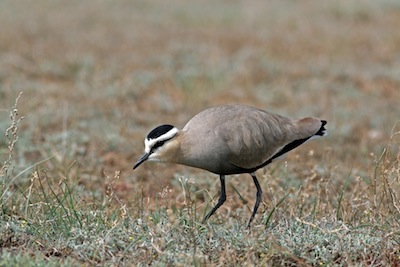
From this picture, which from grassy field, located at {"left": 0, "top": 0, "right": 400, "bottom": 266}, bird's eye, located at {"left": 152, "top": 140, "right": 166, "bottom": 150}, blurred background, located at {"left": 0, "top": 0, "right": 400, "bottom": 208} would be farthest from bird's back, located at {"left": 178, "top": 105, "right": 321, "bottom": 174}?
blurred background, located at {"left": 0, "top": 0, "right": 400, "bottom": 208}

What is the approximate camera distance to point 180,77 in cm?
1013

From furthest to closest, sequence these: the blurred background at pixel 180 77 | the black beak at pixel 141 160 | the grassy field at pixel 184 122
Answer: the blurred background at pixel 180 77, the black beak at pixel 141 160, the grassy field at pixel 184 122

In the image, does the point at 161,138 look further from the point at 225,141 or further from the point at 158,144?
the point at 225,141

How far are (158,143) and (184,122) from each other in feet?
12.6

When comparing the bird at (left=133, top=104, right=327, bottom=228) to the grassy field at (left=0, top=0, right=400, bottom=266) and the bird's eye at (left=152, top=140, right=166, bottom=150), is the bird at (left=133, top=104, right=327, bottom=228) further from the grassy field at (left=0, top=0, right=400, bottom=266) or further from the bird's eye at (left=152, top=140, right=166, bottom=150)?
the grassy field at (left=0, top=0, right=400, bottom=266)

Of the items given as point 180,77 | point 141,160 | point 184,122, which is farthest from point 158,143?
point 180,77

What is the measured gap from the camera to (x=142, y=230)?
411cm

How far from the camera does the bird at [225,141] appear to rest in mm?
4531

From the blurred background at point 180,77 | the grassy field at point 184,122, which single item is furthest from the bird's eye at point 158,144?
the blurred background at point 180,77

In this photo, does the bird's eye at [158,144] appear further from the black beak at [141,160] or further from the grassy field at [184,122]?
the grassy field at [184,122]

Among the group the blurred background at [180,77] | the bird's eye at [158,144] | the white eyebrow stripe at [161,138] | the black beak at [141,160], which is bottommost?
the blurred background at [180,77]

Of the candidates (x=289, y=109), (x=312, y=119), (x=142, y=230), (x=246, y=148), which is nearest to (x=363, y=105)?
(x=289, y=109)

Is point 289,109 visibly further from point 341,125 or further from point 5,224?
point 5,224

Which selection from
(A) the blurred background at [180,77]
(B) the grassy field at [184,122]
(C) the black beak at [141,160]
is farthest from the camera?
(A) the blurred background at [180,77]
